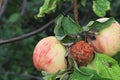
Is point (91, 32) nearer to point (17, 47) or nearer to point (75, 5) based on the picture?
point (75, 5)

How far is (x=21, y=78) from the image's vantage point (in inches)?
138

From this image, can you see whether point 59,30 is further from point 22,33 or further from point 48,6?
point 22,33

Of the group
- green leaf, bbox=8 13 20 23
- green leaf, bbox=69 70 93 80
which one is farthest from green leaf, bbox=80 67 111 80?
green leaf, bbox=8 13 20 23

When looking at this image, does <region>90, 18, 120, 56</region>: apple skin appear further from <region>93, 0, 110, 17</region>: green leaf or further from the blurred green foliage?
the blurred green foliage

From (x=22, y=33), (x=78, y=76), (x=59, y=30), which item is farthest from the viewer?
(x=22, y=33)

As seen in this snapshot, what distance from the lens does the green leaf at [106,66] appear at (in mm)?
1097

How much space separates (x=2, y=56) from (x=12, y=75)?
200 millimetres

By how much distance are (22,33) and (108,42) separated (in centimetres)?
251

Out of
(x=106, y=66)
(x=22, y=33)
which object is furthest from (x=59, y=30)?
(x=22, y=33)

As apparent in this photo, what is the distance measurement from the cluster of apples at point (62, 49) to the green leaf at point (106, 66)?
27 mm

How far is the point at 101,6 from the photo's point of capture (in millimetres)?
1271

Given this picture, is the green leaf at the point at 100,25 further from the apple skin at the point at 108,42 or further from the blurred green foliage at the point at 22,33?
the blurred green foliage at the point at 22,33

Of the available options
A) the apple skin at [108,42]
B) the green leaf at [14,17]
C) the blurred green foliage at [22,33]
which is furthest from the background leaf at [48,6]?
the green leaf at [14,17]

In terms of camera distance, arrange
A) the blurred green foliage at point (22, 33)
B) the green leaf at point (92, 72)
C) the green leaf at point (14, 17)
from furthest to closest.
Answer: the green leaf at point (14, 17) < the blurred green foliage at point (22, 33) < the green leaf at point (92, 72)
